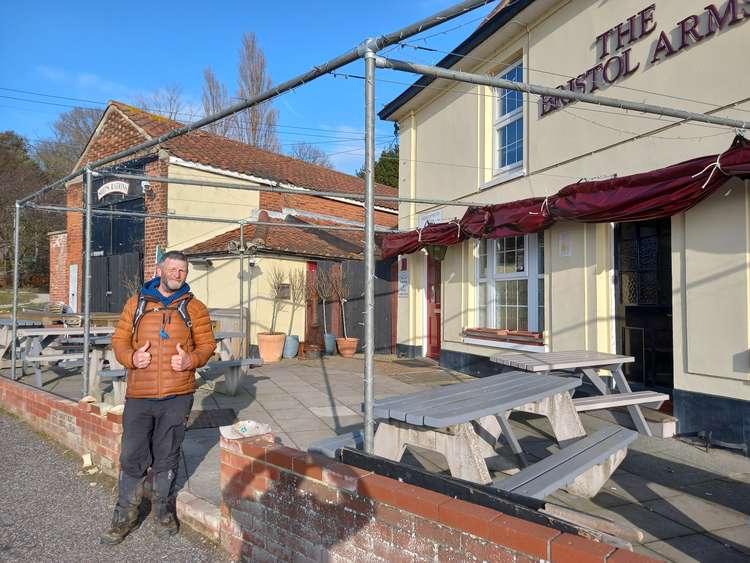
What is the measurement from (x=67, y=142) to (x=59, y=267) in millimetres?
18102

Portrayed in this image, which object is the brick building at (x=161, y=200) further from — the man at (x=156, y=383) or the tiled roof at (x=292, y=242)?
the man at (x=156, y=383)

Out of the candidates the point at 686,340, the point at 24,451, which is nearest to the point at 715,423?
the point at 686,340

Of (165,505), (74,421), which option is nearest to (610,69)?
(165,505)

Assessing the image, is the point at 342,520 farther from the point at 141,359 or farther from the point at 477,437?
the point at 141,359

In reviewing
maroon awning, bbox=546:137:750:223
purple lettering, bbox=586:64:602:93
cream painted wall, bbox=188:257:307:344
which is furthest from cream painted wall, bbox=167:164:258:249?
maroon awning, bbox=546:137:750:223

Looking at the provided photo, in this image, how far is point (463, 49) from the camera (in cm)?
853

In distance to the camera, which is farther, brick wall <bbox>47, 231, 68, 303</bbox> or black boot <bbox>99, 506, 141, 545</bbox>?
brick wall <bbox>47, 231, 68, 303</bbox>

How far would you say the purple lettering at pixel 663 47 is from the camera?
18.4 feet

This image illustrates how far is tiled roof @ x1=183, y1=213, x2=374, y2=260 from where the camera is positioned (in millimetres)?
11680

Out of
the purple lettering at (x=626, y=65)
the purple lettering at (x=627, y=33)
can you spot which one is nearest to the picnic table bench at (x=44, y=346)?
the purple lettering at (x=626, y=65)

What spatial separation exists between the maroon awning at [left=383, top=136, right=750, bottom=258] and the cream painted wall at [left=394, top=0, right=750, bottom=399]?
1.24 feet

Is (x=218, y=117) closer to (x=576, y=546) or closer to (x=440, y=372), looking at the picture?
(x=576, y=546)

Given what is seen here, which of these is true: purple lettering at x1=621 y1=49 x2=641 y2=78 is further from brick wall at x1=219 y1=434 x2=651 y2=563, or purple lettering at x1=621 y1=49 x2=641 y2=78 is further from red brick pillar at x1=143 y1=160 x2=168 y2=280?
red brick pillar at x1=143 y1=160 x2=168 y2=280

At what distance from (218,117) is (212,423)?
3.21 m
